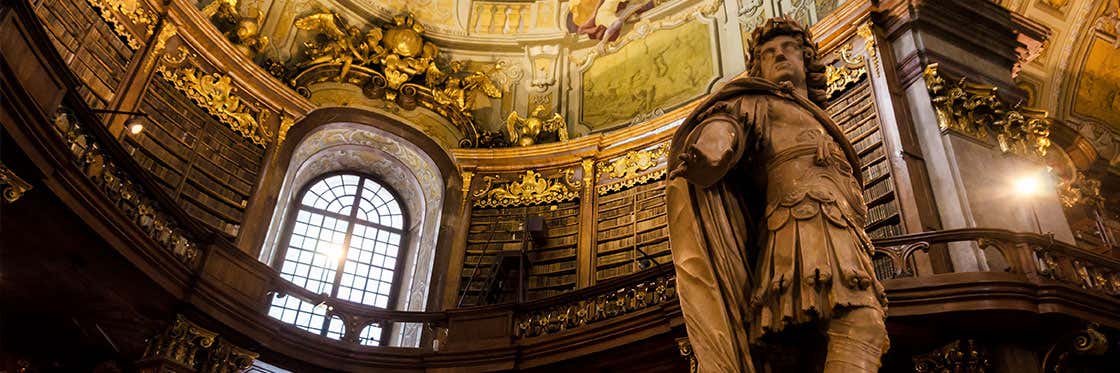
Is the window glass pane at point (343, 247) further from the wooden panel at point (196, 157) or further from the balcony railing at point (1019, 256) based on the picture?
the balcony railing at point (1019, 256)

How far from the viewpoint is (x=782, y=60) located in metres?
3.34

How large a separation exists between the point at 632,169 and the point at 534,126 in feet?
4.95

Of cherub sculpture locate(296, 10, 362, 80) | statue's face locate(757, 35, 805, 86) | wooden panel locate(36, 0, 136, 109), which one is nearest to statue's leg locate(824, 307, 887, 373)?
statue's face locate(757, 35, 805, 86)

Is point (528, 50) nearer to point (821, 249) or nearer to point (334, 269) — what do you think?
point (334, 269)

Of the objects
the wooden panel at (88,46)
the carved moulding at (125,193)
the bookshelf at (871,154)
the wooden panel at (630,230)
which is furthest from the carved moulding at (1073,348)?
the wooden panel at (88,46)

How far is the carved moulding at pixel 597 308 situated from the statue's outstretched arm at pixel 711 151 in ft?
14.4

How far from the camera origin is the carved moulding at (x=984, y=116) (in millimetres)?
7965

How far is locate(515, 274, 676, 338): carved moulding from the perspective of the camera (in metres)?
7.57

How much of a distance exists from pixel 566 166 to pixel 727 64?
84.9 inches

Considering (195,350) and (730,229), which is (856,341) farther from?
(195,350)

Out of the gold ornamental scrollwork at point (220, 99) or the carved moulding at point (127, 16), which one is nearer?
the carved moulding at point (127, 16)

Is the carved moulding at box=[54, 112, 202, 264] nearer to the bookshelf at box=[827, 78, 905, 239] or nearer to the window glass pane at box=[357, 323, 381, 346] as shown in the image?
the window glass pane at box=[357, 323, 381, 346]

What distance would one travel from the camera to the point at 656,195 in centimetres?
966

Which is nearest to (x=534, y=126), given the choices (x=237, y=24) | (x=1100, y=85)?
(x=237, y=24)
